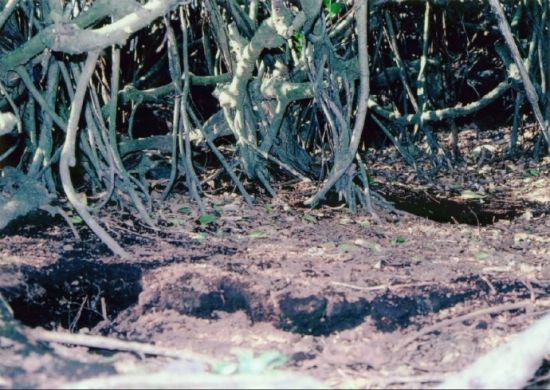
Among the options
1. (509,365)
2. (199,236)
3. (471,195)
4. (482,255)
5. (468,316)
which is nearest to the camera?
(509,365)

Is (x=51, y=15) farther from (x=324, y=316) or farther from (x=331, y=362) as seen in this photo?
(x=331, y=362)

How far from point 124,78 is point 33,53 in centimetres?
242

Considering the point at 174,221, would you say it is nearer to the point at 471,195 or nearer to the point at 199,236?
the point at 199,236

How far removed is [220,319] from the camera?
2412 mm

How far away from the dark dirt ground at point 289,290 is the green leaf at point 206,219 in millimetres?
41

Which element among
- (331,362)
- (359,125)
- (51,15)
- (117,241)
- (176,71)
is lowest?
(331,362)

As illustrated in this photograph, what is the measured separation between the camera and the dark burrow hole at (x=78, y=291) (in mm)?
2617

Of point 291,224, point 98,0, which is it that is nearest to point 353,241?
point 291,224

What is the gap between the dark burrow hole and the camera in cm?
262

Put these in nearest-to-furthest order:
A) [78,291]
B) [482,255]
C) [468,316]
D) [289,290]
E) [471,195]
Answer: [468,316] < [289,290] < [78,291] < [482,255] < [471,195]

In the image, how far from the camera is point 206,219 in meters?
3.58

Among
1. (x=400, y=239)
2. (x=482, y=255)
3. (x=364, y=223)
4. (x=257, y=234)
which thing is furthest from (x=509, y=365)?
(x=364, y=223)

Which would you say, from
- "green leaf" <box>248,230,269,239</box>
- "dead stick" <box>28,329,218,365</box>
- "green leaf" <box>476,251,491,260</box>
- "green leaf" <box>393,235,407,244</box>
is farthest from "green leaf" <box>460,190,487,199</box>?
"dead stick" <box>28,329,218,365</box>

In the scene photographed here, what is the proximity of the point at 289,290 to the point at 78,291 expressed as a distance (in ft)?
3.43
